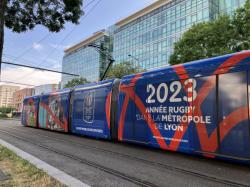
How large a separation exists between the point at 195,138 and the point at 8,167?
5.16 m

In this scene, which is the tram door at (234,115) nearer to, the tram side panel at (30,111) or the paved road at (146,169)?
the paved road at (146,169)

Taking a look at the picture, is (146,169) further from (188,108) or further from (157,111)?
(157,111)

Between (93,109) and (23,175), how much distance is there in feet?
26.0

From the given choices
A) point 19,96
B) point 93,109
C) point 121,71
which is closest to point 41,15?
point 93,109

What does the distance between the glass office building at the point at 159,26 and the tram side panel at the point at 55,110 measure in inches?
1214

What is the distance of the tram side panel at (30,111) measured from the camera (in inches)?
901

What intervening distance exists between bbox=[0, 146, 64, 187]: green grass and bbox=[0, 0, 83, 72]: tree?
18.1 ft

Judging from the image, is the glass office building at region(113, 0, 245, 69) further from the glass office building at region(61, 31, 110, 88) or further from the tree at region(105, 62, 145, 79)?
the tree at region(105, 62, 145, 79)

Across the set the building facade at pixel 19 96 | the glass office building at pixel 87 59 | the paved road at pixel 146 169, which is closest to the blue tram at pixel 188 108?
the paved road at pixel 146 169

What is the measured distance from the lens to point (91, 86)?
14336 mm

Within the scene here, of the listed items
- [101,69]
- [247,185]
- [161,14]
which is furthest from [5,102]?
[247,185]

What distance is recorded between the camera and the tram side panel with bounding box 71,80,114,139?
12.7m

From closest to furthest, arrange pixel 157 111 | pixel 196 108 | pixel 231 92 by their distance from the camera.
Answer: pixel 231 92 < pixel 196 108 < pixel 157 111

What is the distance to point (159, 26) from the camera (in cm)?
5134
